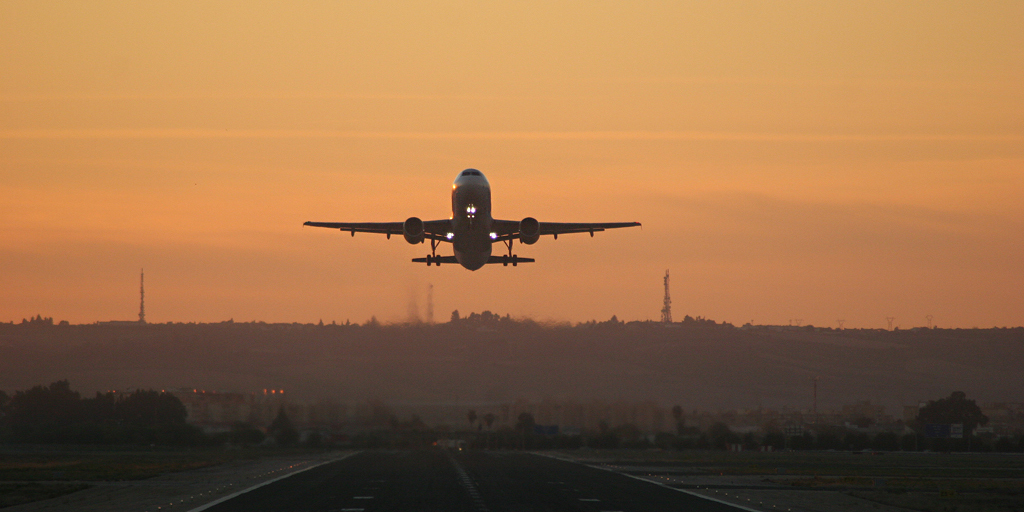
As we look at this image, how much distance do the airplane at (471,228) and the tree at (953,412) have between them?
14254 centimetres

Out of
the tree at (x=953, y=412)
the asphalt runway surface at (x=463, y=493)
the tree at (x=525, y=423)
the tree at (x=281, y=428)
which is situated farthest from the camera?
the tree at (x=953, y=412)

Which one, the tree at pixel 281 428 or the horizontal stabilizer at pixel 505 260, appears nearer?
the horizontal stabilizer at pixel 505 260

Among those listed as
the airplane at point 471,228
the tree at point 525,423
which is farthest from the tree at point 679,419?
the airplane at point 471,228

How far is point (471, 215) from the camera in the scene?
6556 cm

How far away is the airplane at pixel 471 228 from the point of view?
213ft

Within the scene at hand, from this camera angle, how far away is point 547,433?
143750 millimetres

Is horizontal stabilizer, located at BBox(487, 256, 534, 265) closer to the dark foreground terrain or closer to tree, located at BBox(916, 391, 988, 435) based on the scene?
the dark foreground terrain

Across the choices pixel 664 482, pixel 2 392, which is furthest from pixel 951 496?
pixel 2 392

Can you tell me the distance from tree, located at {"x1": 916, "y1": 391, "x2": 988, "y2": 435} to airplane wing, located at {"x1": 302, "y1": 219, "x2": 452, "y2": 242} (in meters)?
148

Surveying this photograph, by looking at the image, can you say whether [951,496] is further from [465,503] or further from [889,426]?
[889,426]

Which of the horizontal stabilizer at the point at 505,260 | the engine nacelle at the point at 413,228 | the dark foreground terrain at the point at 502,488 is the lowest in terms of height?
the dark foreground terrain at the point at 502,488

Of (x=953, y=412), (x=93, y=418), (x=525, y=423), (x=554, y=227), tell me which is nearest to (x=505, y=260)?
(x=554, y=227)

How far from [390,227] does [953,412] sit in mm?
155485

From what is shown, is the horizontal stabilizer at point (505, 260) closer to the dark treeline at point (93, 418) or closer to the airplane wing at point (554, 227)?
the airplane wing at point (554, 227)
